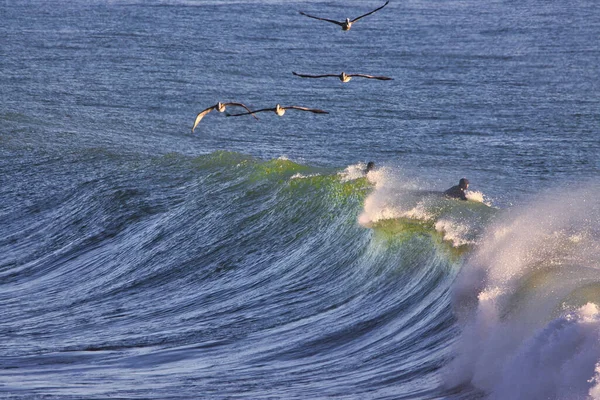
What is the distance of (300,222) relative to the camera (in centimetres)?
2102

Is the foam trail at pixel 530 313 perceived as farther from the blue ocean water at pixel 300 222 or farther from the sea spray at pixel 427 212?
the sea spray at pixel 427 212

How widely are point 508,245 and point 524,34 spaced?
33.5 metres

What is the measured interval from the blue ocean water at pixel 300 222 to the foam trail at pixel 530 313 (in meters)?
0.04

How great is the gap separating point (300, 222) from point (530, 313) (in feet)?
27.3

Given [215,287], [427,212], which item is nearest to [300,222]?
[215,287]

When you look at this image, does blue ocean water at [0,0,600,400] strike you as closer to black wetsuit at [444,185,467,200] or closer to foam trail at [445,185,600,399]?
foam trail at [445,185,600,399]

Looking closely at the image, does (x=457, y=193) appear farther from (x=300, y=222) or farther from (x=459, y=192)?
(x=300, y=222)

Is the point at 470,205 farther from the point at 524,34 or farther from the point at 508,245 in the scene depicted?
the point at 524,34

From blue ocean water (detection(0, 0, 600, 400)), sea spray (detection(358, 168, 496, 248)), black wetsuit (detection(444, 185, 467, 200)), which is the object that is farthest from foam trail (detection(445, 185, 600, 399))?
black wetsuit (detection(444, 185, 467, 200))

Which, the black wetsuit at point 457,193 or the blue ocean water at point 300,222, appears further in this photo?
the black wetsuit at point 457,193

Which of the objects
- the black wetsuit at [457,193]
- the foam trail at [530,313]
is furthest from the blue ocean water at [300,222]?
the black wetsuit at [457,193]

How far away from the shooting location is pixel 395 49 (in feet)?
143

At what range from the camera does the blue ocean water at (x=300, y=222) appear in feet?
44.3

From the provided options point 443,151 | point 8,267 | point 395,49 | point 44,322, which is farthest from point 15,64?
point 44,322
